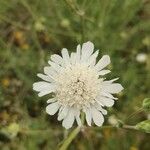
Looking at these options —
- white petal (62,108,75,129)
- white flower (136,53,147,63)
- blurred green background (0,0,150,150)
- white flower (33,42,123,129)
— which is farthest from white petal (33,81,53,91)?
white flower (136,53,147,63)

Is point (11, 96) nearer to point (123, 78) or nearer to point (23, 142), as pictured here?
point (23, 142)

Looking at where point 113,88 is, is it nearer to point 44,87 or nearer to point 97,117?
point 97,117

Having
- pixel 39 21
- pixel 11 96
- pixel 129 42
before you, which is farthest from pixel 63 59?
pixel 129 42

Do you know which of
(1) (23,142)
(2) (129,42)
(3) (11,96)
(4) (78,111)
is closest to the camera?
(4) (78,111)

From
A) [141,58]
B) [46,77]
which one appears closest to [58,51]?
[141,58]

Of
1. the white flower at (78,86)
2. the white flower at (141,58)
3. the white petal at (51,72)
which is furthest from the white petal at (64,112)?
the white flower at (141,58)

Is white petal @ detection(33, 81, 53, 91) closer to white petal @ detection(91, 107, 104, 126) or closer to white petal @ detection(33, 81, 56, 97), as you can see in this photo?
white petal @ detection(33, 81, 56, 97)
